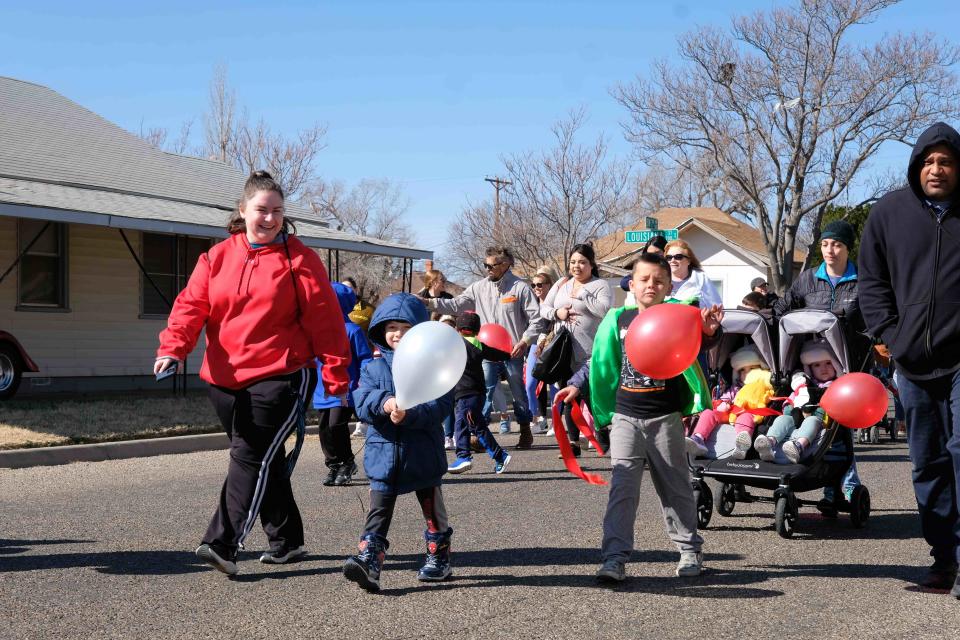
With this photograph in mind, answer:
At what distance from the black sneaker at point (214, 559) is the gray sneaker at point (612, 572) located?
1957 millimetres

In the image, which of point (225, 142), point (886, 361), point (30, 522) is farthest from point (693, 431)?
point (225, 142)

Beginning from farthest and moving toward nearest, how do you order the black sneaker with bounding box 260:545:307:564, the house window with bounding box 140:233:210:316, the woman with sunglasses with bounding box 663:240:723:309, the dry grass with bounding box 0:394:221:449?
the house window with bounding box 140:233:210:316 → the dry grass with bounding box 0:394:221:449 → the woman with sunglasses with bounding box 663:240:723:309 → the black sneaker with bounding box 260:545:307:564

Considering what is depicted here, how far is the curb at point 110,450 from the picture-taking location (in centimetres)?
1106

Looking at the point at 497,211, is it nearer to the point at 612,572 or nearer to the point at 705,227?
the point at 705,227

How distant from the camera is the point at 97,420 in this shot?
44.9 feet

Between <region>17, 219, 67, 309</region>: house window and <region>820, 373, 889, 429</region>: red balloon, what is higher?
<region>17, 219, 67, 309</region>: house window

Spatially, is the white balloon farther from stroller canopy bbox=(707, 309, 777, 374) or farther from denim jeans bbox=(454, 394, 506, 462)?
denim jeans bbox=(454, 394, 506, 462)

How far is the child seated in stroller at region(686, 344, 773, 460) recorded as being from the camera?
7.66 metres

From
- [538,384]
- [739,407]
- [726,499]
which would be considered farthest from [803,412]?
[538,384]

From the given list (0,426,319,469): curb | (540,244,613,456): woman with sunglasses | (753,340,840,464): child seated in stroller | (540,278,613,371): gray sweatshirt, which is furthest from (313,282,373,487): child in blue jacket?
(753,340,840,464): child seated in stroller

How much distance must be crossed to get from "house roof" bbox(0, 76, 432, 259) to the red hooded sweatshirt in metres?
10.4

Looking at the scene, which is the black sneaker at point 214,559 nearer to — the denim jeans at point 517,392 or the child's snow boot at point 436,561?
the child's snow boot at point 436,561

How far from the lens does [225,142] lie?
47.7 m

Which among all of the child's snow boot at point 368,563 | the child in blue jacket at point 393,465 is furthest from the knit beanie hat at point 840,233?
the child's snow boot at point 368,563
